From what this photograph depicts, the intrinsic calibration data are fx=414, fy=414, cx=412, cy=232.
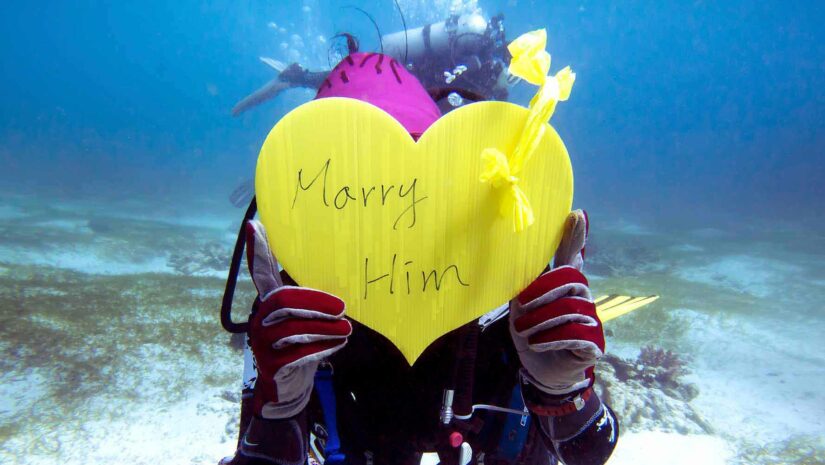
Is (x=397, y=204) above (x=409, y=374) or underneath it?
above

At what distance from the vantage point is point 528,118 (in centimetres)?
98

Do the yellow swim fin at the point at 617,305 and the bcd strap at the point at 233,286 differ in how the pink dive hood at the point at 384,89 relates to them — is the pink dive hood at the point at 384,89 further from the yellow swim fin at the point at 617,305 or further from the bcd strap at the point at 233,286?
the yellow swim fin at the point at 617,305

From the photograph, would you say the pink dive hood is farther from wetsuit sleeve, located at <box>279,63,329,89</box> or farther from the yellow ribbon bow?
wetsuit sleeve, located at <box>279,63,329,89</box>

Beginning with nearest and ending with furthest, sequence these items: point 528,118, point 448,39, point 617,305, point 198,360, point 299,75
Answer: point 528,118, point 617,305, point 198,360, point 448,39, point 299,75

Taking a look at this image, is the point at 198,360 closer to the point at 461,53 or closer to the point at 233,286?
the point at 233,286

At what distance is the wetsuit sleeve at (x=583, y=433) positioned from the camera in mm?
1302

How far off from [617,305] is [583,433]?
497 mm

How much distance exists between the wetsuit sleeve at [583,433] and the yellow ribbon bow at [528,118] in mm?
682

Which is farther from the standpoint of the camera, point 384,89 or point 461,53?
point 461,53

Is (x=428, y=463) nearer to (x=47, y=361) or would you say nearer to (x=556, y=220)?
(x=556, y=220)

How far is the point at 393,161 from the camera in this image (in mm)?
1050

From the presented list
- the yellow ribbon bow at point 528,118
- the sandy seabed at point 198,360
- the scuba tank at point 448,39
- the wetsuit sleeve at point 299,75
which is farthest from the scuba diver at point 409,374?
the wetsuit sleeve at point 299,75

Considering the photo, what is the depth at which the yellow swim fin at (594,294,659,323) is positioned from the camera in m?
1.46

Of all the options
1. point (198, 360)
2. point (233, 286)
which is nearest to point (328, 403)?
point (233, 286)
